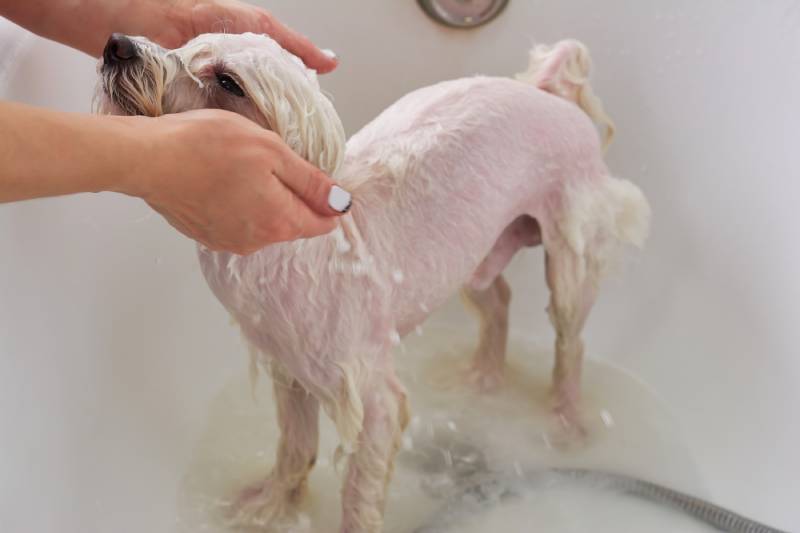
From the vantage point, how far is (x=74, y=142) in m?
0.43

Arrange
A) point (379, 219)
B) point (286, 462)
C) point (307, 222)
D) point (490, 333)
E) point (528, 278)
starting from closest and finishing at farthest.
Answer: point (307, 222) < point (379, 219) < point (286, 462) < point (490, 333) < point (528, 278)

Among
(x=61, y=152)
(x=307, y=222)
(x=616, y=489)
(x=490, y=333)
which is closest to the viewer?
(x=61, y=152)

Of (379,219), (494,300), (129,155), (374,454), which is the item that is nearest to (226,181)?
(129,155)

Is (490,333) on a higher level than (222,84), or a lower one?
lower

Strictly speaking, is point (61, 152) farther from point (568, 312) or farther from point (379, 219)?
point (568, 312)

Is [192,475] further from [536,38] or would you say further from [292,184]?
[536,38]

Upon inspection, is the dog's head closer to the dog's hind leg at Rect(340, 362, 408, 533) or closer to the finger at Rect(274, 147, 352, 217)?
the finger at Rect(274, 147, 352, 217)

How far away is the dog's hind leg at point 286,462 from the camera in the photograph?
800 millimetres

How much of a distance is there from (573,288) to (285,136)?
0.47 m

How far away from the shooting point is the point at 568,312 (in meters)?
0.92

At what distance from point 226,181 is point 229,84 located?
0.09 metres

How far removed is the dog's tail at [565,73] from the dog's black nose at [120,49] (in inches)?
19.9

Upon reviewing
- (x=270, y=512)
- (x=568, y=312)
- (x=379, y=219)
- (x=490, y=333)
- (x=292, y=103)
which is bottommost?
(x=270, y=512)

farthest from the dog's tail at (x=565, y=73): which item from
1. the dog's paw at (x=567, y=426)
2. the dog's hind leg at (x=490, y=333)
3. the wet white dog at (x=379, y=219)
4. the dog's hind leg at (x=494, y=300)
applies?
the dog's paw at (x=567, y=426)
